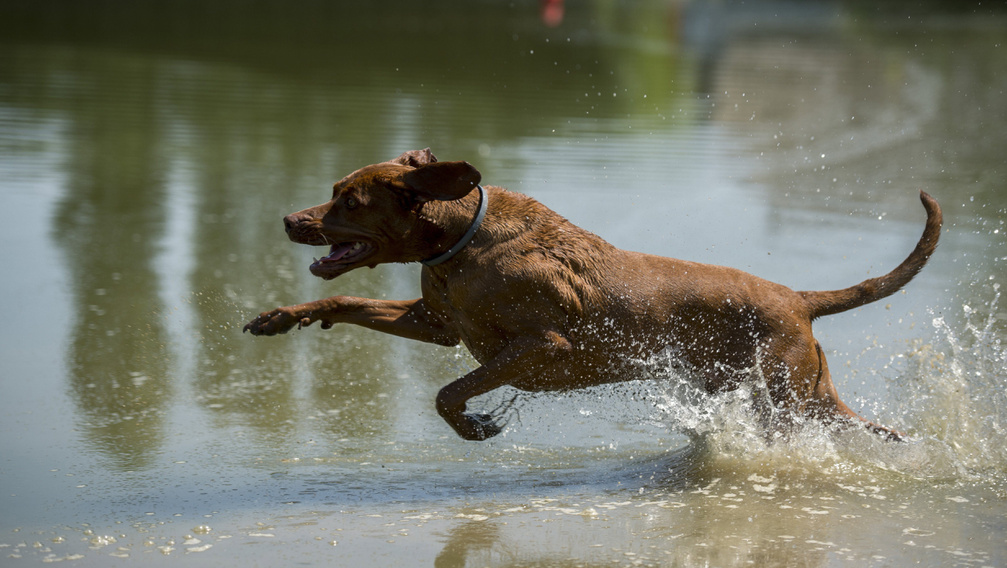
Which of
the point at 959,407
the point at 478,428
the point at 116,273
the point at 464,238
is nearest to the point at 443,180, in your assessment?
the point at 464,238

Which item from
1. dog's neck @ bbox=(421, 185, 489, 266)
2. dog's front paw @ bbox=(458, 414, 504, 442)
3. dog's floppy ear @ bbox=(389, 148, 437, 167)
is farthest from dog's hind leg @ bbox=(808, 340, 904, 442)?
dog's floppy ear @ bbox=(389, 148, 437, 167)

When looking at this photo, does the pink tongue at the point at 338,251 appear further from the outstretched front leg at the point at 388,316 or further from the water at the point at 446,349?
the water at the point at 446,349

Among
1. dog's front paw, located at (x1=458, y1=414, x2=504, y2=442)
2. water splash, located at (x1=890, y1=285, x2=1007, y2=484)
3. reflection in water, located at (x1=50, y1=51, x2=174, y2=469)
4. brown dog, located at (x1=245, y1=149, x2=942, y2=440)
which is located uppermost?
brown dog, located at (x1=245, y1=149, x2=942, y2=440)

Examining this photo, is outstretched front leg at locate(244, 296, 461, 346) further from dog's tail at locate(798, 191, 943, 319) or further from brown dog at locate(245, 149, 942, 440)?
dog's tail at locate(798, 191, 943, 319)

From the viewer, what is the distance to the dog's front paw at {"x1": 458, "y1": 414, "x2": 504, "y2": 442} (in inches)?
211

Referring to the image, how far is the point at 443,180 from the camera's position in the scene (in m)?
5.11

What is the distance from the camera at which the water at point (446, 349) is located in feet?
16.0

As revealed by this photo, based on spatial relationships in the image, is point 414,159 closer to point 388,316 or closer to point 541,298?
point 388,316

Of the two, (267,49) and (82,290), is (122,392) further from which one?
(267,49)

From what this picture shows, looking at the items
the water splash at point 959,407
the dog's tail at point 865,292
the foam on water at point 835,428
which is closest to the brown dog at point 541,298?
the dog's tail at point 865,292

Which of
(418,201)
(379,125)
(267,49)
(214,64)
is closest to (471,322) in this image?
(418,201)

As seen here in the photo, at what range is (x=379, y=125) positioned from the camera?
15.7m

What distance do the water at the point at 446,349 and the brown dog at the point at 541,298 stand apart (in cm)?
25

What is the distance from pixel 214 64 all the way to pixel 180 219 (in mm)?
11645
